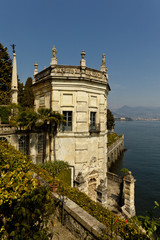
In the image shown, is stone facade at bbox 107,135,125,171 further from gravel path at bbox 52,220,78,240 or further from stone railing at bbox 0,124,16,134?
gravel path at bbox 52,220,78,240

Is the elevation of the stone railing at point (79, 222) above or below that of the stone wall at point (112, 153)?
above

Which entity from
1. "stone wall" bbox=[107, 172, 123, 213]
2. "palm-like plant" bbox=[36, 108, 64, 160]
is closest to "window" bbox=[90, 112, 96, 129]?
"palm-like plant" bbox=[36, 108, 64, 160]

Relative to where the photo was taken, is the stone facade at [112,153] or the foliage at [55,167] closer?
the foliage at [55,167]

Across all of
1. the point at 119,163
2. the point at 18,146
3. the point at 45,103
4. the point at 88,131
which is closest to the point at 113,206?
the point at 88,131

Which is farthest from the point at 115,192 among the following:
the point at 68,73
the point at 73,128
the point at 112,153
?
the point at 112,153

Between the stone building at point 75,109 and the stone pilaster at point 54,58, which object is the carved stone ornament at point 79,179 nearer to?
the stone building at point 75,109

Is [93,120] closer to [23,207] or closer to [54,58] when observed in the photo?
[54,58]

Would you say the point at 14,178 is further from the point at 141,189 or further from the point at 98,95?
the point at 141,189

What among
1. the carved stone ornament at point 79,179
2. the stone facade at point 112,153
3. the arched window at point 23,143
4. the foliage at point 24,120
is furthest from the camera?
the stone facade at point 112,153

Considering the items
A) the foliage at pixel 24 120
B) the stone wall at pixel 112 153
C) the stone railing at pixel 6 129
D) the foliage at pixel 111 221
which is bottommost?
the stone wall at pixel 112 153

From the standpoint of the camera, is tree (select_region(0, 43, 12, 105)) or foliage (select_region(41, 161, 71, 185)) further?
tree (select_region(0, 43, 12, 105))

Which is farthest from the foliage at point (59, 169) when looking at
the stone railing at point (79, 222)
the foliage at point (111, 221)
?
the stone railing at point (79, 222)

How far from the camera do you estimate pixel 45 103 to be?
614 inches

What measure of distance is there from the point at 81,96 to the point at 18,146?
7509mm
